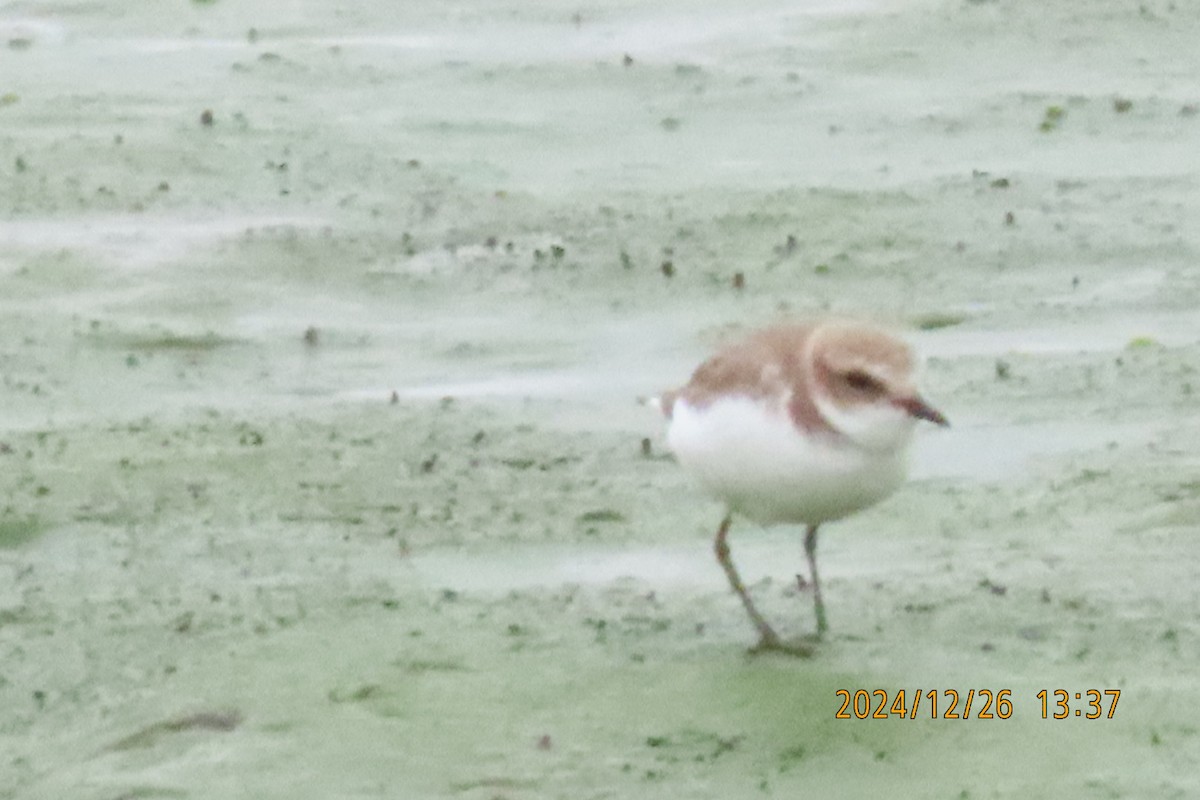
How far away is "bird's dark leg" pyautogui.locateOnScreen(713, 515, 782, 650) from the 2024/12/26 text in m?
0.27

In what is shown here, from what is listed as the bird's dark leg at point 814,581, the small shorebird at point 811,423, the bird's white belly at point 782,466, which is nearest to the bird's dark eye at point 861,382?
the small shorebird at point 811,423

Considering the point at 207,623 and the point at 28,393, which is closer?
the point at 207,623

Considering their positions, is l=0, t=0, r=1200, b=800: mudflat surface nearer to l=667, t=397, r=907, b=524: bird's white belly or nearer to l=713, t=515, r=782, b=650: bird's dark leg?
l=713, t=515, r=782, b=650: bird's dark leg

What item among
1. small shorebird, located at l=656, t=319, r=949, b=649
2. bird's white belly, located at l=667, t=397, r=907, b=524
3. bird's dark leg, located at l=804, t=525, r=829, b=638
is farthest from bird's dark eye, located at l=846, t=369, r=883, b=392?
bird's dark leg, located at l=804, t=525, r=829, b=638

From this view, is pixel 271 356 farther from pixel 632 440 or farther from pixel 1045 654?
pixel 1045 654

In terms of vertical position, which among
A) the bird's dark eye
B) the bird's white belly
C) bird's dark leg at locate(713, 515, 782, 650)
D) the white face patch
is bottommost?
bird's dark leg at locate(713, 515, 782, 650)

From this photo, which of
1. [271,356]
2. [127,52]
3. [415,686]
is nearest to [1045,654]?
[415,686]

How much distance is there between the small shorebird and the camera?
4.77m

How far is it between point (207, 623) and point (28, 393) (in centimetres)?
195

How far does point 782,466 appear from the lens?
4836mm

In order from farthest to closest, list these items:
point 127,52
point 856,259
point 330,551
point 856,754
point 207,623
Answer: point 127,52
point 856,259
point 330,551
point 207,623
point 856,754

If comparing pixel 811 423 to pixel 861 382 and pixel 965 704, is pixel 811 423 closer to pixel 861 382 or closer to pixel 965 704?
pixel 861 382

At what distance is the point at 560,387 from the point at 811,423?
2517mm

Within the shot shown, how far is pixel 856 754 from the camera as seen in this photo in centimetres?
464
